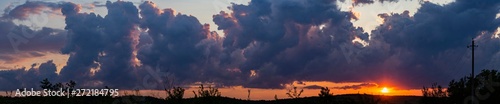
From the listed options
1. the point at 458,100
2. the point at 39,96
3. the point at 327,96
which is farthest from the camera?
the point at 39,96

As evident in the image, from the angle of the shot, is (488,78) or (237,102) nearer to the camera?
(488,78)

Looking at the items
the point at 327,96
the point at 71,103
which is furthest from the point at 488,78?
the point at 71,103

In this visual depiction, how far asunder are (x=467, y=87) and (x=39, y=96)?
138 ft

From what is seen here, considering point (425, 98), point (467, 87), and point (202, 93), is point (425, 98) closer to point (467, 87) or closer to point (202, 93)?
point (467, 87)

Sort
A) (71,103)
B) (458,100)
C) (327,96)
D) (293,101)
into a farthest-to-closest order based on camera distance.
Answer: (293,101) → (71,103) → (458,100) → (327,96)

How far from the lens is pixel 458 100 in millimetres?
54188

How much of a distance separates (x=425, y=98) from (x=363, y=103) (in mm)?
14424

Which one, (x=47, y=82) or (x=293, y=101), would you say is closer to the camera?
(x=47, y=82)

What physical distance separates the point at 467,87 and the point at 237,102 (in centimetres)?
3888

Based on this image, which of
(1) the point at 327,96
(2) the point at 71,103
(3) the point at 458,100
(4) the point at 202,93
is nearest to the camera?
(1) the point at 327,96

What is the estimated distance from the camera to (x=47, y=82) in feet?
164

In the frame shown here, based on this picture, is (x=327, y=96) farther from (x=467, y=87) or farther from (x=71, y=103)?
(x=71, y=103)

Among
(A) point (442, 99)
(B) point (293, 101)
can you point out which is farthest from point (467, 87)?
(B) point (293, 101)

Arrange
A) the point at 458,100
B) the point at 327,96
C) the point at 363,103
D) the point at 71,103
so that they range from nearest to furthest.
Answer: the point at 363,103
the point at 327,96
the point at 458,100
the point at 71,103
